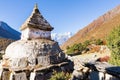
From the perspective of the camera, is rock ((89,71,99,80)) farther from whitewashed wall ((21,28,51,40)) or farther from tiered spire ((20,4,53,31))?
tiered spire ((20,4,53,31))

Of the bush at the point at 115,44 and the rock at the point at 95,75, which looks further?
the bush at the point at 115,44

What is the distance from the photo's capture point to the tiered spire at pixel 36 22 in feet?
66.3

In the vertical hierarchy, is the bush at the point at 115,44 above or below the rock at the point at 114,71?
above

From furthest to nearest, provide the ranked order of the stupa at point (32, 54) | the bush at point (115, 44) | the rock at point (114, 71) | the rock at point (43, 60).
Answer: the bush at point (115, 44)
the rock at point (43, 60)
the stupa at point (32, 54)
the rock at point (114, 71)

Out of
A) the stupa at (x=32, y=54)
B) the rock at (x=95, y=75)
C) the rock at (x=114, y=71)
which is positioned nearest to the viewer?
the rock at (x=114, y=71)

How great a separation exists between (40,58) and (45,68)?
845 millimetres

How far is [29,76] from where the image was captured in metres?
18.6

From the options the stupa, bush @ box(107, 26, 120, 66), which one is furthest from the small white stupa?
bush @ box(107, 26, 120, 66)

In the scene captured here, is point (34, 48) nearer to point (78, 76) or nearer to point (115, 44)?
point (78, 76)

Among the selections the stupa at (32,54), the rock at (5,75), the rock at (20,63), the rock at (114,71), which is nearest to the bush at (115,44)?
the stupa at (32,54)

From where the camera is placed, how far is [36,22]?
805 inches

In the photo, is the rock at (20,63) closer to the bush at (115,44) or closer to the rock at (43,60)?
the rock at (43,60)

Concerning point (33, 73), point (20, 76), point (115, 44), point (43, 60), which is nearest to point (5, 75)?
point (20, 76)

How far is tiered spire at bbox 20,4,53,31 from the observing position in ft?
66.3
